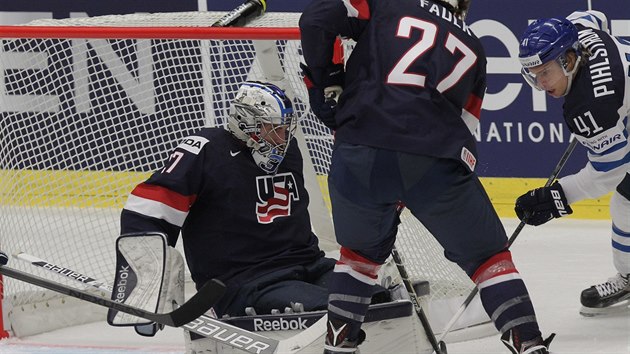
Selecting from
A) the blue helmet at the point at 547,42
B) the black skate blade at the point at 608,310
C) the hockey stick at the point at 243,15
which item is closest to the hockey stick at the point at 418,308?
the blue helmet at the point at 547,42

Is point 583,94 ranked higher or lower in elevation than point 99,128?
higher

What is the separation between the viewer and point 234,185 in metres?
4.09

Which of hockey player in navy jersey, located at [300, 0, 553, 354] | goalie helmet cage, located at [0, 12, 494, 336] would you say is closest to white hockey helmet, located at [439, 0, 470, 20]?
hockey player in navy jersey, located at [300, 0, 553, 354]

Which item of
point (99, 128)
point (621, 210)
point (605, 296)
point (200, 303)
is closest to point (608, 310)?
point (605, 296)

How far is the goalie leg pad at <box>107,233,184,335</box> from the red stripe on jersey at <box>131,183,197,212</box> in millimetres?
161

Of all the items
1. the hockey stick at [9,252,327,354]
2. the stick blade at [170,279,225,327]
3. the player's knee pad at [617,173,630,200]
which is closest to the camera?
the stick blade at [170,279,225,327]

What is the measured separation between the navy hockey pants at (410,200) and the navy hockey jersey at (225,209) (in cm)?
56

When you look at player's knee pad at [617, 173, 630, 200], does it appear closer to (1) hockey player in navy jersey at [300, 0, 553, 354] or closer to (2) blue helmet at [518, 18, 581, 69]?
(2) blue helmet at [518, 18, 581, 69]

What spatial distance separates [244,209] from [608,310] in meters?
1.31

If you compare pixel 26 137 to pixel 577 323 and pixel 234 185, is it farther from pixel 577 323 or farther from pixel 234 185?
pixel 577 323

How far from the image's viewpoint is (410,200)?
3529mm

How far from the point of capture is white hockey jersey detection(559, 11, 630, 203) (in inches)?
161

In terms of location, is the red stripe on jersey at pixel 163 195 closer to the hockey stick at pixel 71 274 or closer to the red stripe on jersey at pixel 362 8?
the hockey stick at pixel 71 274

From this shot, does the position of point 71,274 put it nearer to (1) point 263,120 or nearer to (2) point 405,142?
(1) point 263,120
